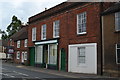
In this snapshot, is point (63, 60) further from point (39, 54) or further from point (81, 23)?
point (39, 54)

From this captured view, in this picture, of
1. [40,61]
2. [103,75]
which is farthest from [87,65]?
[40,61]

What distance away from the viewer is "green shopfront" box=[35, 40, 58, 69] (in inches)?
1098

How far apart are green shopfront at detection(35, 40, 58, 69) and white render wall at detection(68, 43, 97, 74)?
3475 millimetres

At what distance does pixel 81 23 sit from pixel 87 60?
4111 mm

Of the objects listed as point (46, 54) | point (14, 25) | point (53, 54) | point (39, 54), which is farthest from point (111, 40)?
point (14, 25)

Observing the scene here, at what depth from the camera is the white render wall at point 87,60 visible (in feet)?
68.2

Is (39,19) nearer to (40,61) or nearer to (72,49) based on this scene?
(40,61)

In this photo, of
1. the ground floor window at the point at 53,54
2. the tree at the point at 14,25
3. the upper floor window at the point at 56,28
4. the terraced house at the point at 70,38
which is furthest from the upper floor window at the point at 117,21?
the tree at the point at 14,25

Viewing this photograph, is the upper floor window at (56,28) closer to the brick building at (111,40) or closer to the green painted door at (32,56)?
the green painted door at (32,56)

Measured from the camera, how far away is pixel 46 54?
31.1 meters

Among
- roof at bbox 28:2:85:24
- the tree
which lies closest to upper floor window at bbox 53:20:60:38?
roof at bbox 28:2:85:24

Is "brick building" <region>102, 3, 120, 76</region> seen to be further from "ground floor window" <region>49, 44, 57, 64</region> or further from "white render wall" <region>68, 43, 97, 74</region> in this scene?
"ground floor window" <region>49, 44, 57, 64</region>

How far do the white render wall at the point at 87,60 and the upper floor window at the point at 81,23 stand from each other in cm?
154

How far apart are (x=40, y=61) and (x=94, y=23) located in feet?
42.6
